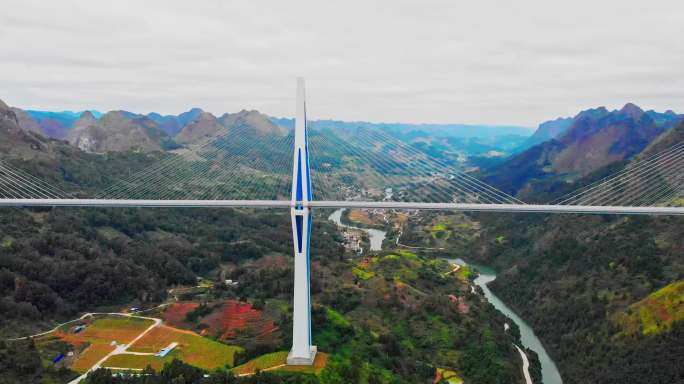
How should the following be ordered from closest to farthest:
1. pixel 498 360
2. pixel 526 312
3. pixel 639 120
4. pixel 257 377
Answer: pixel 257 377, pixel 498 360, pixel 526 312, pixel 639 120

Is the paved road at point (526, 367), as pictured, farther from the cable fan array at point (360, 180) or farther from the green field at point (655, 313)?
the cable fan array at point (360, 180)

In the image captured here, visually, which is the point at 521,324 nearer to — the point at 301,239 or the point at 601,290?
the point at 601,290

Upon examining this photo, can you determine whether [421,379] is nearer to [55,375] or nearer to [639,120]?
[55,375]

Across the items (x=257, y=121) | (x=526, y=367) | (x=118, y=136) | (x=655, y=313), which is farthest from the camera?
(x=257, y=121)

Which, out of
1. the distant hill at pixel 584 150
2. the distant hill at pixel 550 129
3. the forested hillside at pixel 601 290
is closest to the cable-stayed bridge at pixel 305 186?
the forested hillside at pixel 601 290

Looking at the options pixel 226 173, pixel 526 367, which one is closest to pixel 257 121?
pixel 226 173

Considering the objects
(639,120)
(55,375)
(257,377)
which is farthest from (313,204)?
(639,120)

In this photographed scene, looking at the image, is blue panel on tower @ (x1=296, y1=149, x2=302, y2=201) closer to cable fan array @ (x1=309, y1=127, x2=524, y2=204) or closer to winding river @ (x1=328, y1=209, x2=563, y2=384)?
winding river @ (x1=328, y1=209, x2=563, y2=384)
